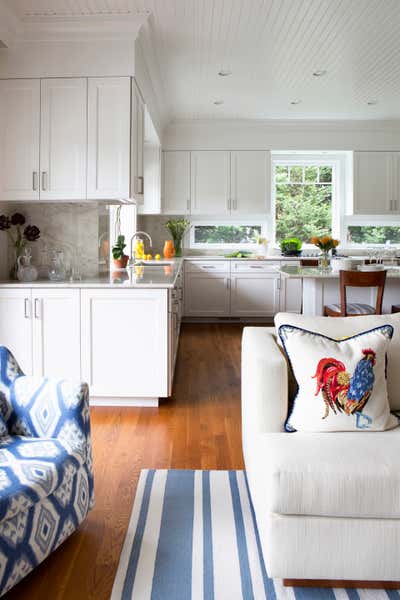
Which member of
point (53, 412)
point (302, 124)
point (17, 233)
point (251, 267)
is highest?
point (302, 124)

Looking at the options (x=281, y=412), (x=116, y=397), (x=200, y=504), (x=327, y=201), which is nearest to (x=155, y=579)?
(x=200, y=504)

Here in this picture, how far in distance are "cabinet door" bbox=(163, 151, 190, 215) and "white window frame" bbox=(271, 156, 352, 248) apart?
4.49 ft

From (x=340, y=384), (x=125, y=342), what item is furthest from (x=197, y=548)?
(x=125, y=342)

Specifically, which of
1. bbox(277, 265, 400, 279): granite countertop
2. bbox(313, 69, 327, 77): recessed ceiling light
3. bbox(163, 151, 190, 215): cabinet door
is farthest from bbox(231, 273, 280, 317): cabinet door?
bbox(313, 69, 327, 77): recessed ceiling light

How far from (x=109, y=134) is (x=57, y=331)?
4.68ft

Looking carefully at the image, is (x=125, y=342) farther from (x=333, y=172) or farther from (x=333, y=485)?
(x=333, y=172)

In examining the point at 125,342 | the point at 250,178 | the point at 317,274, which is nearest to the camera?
the point at 125,342

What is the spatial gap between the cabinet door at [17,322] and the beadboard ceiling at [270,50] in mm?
1881

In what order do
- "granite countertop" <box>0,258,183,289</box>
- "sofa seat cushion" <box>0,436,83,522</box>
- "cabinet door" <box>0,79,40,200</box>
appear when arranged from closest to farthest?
"sofa seat cushion" <box>0,436,83,522</box>, "granite countertop" <box>0,258,183,289</box>, "cabinet door" <box>0,79,40,200</box>

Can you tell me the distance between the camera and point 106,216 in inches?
179

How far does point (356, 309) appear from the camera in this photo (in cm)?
420

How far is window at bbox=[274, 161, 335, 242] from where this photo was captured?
786cm

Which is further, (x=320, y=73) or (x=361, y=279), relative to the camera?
(x=320, y=73)

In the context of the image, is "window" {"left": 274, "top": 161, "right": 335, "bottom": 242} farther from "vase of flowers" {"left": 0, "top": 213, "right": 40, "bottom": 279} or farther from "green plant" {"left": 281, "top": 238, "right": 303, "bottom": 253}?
"vase of flowers" {"left": 0, "top": 213, "right": 40, "bottom": 279}
